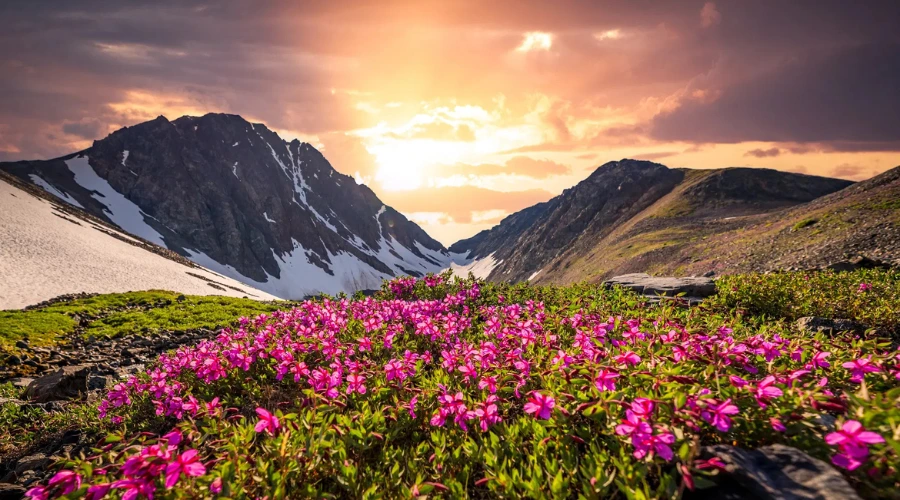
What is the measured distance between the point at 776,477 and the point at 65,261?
5802cm

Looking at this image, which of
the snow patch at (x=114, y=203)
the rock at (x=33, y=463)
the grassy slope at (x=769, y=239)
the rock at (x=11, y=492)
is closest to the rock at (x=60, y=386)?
the rock at (x=33, y=463)

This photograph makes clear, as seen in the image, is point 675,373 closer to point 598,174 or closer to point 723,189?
point 723,189

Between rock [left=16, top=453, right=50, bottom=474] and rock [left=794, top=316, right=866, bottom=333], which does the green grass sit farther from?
rock [left=794, top=316, right=866, bottom=333]

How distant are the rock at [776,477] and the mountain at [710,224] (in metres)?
23.2

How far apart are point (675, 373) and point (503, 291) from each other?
923 cm

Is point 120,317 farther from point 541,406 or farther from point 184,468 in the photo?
point 541,406

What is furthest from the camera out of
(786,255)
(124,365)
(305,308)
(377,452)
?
(786,255)

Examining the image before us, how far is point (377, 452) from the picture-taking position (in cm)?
419

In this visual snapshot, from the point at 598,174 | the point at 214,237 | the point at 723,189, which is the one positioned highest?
the point at 598,174

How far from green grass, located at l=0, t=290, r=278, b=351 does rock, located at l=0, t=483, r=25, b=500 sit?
1297 cm

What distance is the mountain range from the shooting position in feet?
101

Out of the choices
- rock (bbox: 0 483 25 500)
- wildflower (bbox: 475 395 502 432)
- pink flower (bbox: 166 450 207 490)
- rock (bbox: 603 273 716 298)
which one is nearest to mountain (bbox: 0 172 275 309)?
rock (bbox: 0 483 25 500)

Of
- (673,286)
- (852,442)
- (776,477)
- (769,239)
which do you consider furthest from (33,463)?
(769,239)

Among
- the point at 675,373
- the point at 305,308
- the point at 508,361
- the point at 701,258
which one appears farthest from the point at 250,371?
the point at 701,258
